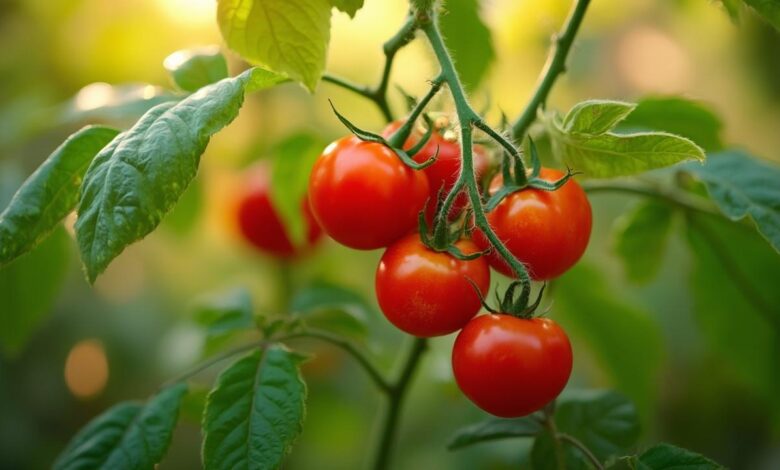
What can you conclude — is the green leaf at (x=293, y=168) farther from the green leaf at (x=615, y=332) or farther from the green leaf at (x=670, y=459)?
the green leaf at (x=670, y=459)

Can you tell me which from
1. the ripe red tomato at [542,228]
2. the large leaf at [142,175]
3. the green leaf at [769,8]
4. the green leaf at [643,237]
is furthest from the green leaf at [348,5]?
the green leaf at [643,237]

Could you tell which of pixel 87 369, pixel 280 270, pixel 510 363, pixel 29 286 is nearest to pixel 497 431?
pixel 510 363

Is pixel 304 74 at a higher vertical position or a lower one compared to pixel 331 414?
higher

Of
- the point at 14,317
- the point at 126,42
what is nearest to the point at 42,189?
the point at 14,317

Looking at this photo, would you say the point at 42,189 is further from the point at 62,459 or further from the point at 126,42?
the point at 126,42

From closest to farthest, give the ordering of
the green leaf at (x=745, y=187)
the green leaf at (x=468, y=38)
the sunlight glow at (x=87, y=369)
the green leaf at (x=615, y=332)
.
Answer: the green leaf at (x=745, y=187), the green leaf at (x=468, y=38), the green leaf at (x=615, y=332), the sunlight glow at (x=87, y=369)

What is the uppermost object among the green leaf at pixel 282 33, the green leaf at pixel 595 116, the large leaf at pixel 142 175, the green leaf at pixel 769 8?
the green leaf at pixel 282 33
